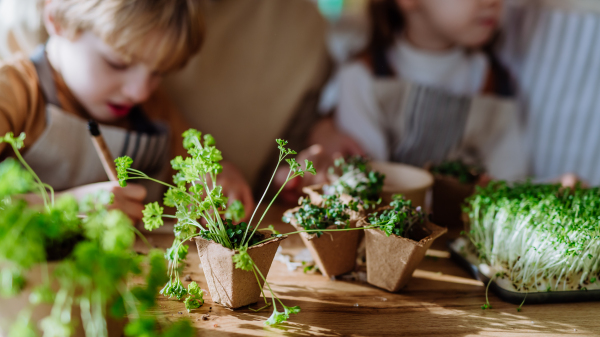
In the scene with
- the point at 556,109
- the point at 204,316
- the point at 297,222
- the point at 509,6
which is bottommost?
the point at 204,316

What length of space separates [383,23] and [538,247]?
0.87 meters

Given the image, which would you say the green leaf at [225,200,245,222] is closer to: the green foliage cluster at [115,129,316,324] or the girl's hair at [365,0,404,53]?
the green foliage cluster at [115,129,316,324]

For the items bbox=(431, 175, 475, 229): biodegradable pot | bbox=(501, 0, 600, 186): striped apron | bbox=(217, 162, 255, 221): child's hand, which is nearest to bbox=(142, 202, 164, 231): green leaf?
bbox=(217, 162, 255, 221): child's hand

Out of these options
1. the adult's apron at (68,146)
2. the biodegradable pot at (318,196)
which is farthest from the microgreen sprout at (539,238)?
the adult's apron at (68,146)

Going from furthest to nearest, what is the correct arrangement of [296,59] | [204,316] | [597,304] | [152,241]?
[296,59] < [152,241] < [597,304] < [204,316]

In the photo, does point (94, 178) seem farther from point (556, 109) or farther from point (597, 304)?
point (556, 109)

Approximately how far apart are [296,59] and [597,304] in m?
0.93

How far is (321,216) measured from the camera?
2.24 feet

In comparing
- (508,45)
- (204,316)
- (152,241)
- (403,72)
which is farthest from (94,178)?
(508,45)

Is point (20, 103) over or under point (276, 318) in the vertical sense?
over

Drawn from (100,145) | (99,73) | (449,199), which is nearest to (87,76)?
(99,73)

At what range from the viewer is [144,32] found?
32.9 inches

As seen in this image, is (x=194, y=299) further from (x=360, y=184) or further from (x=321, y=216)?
(x=360, y=184)

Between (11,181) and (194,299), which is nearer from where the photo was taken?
(11,181)
